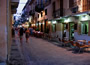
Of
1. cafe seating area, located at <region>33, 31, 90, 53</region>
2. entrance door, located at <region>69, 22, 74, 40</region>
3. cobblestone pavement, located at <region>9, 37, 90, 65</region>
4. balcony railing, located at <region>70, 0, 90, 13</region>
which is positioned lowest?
cobblestone pavement, located at <region>9, 37, 90, 65</region>

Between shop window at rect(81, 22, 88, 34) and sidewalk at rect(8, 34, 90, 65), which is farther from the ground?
shop window at rect(81, 22, 88, 34)

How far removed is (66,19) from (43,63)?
11.1m

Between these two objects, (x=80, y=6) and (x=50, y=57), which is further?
(x=80, y=6)

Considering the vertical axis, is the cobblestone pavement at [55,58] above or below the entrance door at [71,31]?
below

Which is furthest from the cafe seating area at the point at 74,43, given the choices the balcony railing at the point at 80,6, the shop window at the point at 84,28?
the balcony railing at the point at 80,6

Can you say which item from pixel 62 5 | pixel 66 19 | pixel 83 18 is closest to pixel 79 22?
pixel 83 18

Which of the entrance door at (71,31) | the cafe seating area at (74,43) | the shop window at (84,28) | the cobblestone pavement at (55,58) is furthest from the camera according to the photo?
the entrance door at (71,31)

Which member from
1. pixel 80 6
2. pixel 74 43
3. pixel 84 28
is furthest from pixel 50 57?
pixel 80 6

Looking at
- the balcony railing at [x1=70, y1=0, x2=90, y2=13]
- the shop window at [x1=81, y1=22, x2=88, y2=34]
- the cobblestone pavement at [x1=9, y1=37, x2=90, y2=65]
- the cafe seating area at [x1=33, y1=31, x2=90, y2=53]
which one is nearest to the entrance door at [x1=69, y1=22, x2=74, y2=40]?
the cafe seating area at [x1=33, y1=31, x2=90, y2=53]

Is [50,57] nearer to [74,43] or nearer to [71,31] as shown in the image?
[74,43]

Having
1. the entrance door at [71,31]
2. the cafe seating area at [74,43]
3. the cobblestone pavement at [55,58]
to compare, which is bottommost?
the cobblestone pavement at [55,58]

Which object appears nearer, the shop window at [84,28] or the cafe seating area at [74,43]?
the cafe seating area at [74,43]

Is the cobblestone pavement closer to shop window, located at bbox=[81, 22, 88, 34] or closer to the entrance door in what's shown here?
shop window, located at bbox=[81, 22, 88, 34]

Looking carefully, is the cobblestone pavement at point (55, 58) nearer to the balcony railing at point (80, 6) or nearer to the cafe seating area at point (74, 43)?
the cafe seating area at point (74, 43)
